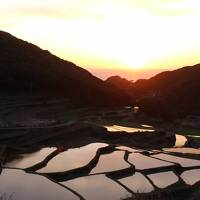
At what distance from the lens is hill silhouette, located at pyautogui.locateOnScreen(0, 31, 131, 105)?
43281 mm

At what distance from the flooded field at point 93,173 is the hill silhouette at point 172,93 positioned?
1998cm

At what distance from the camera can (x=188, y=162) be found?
70.8 ft

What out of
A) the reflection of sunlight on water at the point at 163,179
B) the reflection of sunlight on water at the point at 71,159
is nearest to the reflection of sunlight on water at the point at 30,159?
the reflection of sunlight on water at the point at 71,159

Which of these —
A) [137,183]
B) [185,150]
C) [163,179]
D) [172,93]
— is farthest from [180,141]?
[172,93]

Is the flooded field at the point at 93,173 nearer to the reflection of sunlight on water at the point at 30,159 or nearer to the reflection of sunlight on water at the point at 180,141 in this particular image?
the reflection of sunlight on water at the point at 30,159

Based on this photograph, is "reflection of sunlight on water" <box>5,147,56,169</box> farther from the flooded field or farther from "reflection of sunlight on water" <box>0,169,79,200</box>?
"reflection of sunlight on water" <box>0,169,79,200</box>

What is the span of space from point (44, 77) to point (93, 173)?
2848 centimetres

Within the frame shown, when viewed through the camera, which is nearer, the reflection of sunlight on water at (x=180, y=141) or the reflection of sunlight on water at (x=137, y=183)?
the reflection of sunlight on water at (x=137, y=183)

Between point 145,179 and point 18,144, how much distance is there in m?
8.82

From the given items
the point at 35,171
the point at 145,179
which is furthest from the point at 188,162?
the point at 35,171

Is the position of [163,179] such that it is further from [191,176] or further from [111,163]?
[111,163]

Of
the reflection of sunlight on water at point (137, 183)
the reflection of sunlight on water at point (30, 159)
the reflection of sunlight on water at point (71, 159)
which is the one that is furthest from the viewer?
the reflection of sunlight on water at point (30, 159)

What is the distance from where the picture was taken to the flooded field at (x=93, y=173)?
1538 centimetres

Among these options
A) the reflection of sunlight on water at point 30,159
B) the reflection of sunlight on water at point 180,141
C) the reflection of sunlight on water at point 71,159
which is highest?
the reflection of sunlight on water at point 30,159
